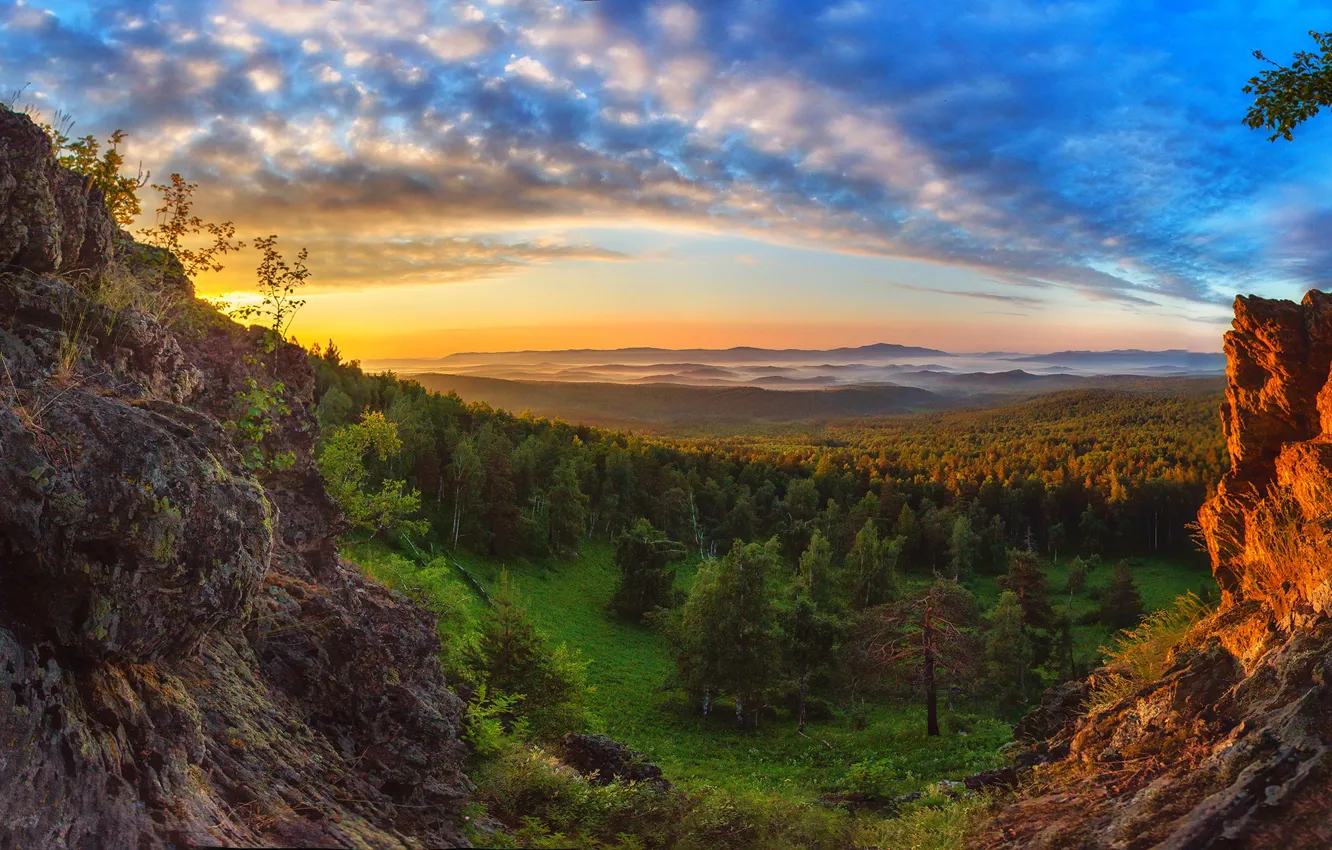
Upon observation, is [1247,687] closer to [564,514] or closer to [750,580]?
[750,580]

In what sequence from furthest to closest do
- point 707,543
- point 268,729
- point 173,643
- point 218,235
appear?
1. point 707,543
2. point 218,235
3. point 268,729
4. point 173,643

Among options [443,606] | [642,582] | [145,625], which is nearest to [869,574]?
[642,582]

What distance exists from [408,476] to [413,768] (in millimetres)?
70516

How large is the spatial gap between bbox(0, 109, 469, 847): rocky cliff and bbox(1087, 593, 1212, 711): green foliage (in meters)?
11.3

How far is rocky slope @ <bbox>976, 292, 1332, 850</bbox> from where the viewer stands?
6.61 meters

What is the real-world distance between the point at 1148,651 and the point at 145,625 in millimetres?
15239

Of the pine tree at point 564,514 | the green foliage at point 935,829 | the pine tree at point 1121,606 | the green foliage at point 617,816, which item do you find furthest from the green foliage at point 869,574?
the green foliage at point 617,816

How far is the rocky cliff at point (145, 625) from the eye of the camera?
536cm

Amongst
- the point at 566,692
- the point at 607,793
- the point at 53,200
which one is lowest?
the point at 566,692

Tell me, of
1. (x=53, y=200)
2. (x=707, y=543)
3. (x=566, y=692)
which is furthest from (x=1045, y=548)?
(x=53, y=200)

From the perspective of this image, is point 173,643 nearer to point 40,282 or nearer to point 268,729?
point 268,729

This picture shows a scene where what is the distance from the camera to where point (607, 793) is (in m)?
11.2

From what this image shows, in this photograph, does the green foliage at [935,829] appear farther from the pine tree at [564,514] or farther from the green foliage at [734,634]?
the pine tree at [564,514]

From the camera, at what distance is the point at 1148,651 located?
1331cm
